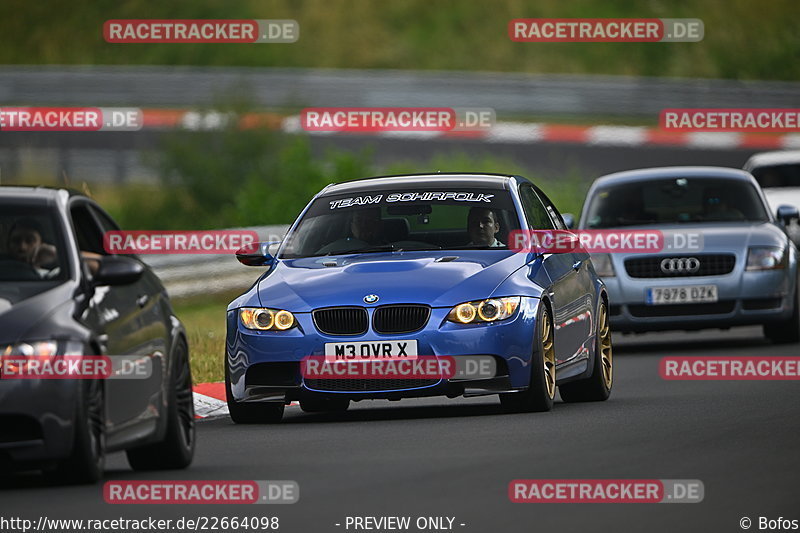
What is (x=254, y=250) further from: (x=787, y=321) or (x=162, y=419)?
(x=787, y=321)

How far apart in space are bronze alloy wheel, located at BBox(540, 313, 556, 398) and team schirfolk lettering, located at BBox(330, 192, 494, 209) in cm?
117

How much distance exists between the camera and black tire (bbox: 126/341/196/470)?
10.8 meters

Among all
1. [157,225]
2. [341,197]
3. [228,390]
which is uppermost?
[341,197]

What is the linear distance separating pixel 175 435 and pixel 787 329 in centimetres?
983

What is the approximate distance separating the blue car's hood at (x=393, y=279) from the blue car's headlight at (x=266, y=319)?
0.16ft

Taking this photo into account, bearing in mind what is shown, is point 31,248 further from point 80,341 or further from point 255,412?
point 255,412

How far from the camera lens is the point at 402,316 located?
13.0m

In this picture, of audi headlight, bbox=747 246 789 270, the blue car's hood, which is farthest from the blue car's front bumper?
audi headlight, bbox=747 246 789 270

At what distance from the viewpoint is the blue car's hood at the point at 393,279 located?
12984 millimetres

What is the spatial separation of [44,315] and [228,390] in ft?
12.9

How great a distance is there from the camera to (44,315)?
9.55 metres

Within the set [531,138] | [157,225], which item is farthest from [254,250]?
[531,138]

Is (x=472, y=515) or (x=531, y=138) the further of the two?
(x=531, y=138)

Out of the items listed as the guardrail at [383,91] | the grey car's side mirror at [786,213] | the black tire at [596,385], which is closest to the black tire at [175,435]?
the black tire at [596,385]
